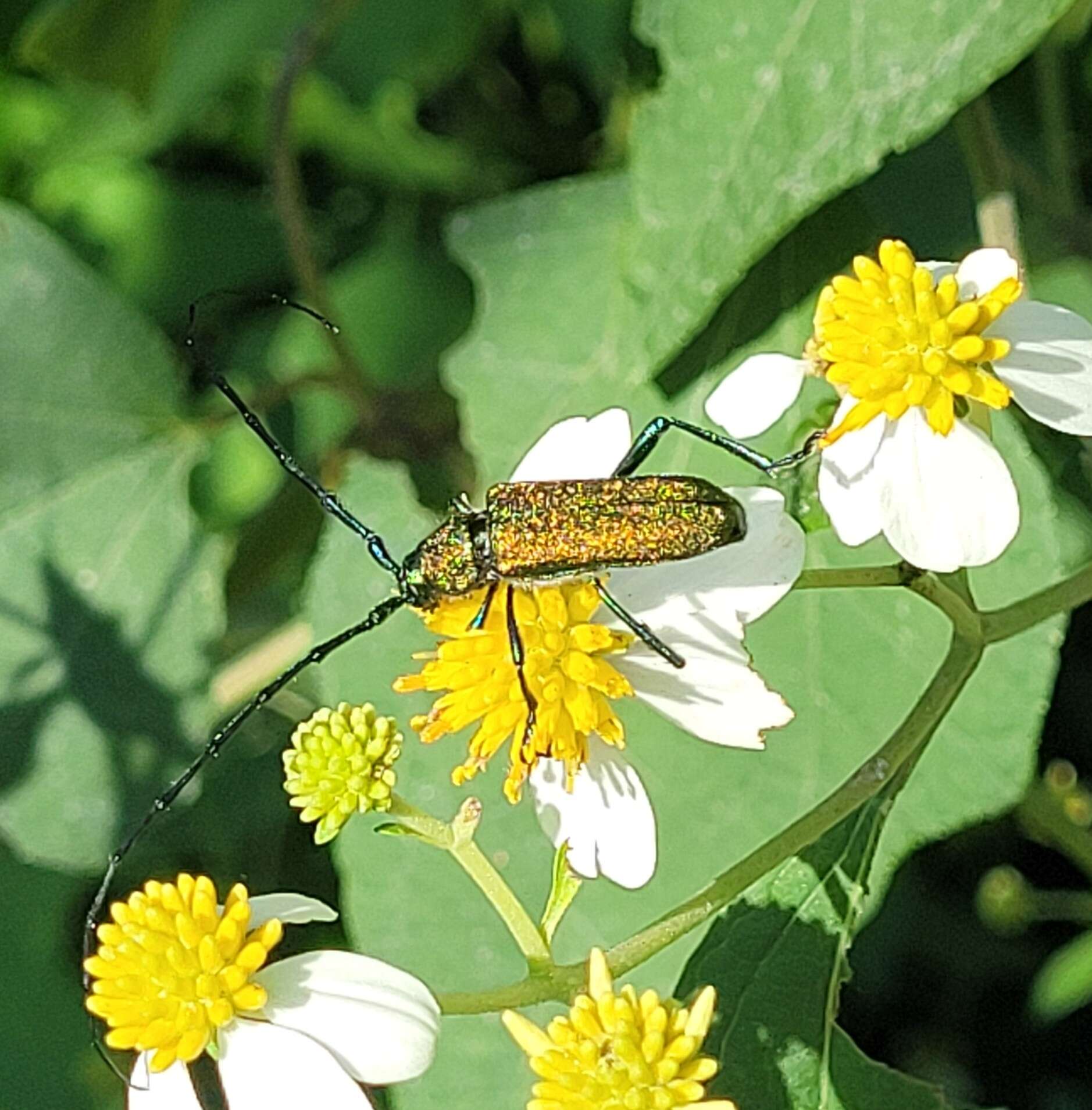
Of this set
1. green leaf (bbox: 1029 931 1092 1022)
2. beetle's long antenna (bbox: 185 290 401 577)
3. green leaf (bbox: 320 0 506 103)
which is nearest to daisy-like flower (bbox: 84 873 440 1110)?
beetle's long antenna (bbox: 185 290 401 577)

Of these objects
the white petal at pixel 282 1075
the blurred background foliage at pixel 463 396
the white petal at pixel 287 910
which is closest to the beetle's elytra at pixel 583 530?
the blurred background foliage at pixel 463 396

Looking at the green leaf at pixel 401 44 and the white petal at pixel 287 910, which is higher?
the green leaf at pixel 401 44

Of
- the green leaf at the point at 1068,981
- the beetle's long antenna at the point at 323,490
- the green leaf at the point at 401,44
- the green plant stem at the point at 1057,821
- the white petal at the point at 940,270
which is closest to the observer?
the white petal at the point at 940,270

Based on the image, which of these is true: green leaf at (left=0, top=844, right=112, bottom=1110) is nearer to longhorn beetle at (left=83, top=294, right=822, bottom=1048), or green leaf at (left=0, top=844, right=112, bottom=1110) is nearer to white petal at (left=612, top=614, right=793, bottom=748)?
longhorn beetle at (left=83, top=294, right=822, bottom=1048)

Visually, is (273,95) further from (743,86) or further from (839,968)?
(839,968)

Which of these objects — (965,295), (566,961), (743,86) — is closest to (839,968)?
(566,961)

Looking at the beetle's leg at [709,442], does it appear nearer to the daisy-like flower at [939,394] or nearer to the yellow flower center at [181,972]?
the daisy-like flower at [939,394]

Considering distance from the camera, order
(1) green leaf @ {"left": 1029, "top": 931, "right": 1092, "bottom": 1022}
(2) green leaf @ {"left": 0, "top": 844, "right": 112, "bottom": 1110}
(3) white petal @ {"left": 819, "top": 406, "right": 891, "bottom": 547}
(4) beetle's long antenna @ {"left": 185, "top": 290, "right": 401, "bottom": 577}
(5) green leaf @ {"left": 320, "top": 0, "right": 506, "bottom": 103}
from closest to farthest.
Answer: (3) white petal @ {"left": 819, "top": 406, "right": 891, "bottom": 547} < (4) beetle's long antenna @ {"left": 185, "top": 290, "right": 401, "bottom": 577} < (1) green leaf @ {"left": 1029, "top": 931, "right": 1092, "bottom": 1022} < (2) green leaf @ {"left": 0, "top": 844, "right": 112, "bottom": 1110} < (5) green leaf @ {"left": 320, "top": 0, "right": 506, "bottom": 103}

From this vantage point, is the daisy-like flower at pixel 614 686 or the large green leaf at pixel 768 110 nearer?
the daisy-like flower at pixel 614 686
